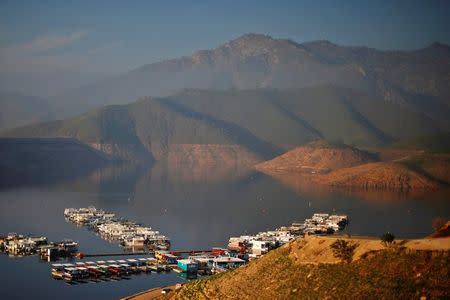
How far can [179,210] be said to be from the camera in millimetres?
88875

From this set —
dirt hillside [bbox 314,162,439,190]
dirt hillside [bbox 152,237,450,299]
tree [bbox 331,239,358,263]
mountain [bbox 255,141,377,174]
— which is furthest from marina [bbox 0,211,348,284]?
mountain [bbox 255,141,377,174]

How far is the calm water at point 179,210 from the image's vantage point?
50.0 meters

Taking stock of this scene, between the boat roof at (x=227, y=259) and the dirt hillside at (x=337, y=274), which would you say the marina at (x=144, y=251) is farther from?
the dirt hillside at (x=337, y=274)

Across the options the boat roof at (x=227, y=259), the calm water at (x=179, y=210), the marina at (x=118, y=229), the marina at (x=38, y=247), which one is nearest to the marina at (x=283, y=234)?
the calm water at (x=179, y=210)

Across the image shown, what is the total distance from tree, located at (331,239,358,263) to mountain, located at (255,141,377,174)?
411ft

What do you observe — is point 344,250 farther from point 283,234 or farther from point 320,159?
point 320,159

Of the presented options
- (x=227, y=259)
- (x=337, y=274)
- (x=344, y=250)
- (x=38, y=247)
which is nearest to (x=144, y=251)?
(x=38, y=247)

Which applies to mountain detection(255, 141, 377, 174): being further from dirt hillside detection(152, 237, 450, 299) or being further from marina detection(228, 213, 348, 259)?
dirt hillside detection(152, 237, 450, 299)

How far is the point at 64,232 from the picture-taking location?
71000 mm

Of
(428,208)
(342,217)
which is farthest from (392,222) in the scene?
(428,208)

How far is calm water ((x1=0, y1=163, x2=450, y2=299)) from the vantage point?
50.0 meters

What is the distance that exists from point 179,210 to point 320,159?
82.1 metres

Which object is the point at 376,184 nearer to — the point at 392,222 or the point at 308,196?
the point at 308,196

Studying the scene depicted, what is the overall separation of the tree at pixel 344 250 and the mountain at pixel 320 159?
4931 inches
